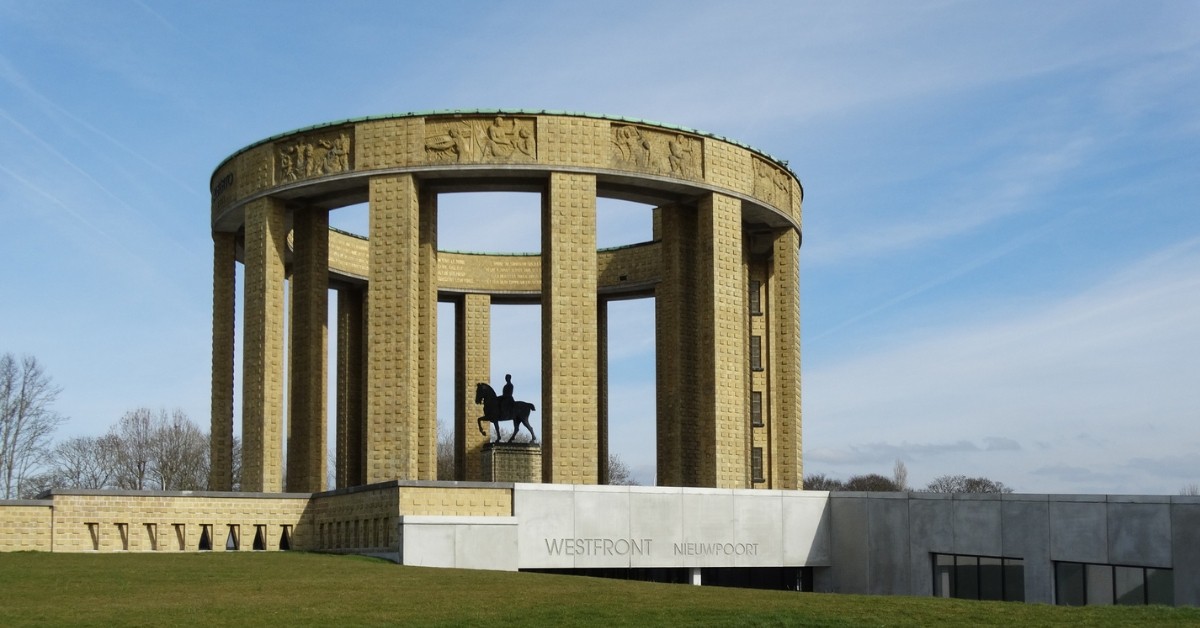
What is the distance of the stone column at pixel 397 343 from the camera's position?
30.0m

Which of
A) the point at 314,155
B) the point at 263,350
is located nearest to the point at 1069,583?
the point at 263,350

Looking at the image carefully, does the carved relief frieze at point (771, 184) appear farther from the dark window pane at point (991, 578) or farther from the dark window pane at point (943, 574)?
the dark window pane at point (991, 578)

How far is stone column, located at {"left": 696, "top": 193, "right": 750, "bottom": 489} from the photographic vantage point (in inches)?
1259

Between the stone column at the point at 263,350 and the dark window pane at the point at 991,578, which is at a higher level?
the stone column at the point at 263,350

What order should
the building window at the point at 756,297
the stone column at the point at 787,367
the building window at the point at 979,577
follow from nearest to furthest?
1. the building window at the point at 979,577
2. the stone column at the point at 787,367
3. the building window at the point at 756,297

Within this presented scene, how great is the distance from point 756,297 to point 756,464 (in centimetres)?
465

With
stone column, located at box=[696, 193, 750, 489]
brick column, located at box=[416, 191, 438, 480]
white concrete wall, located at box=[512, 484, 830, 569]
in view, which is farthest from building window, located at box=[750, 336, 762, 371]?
brick column, located at box=[416, 191, 438, 480]

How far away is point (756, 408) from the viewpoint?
38438 mm

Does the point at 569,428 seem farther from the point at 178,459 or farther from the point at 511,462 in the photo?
the point at 178,459

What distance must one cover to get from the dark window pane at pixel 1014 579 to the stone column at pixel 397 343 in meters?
12.1

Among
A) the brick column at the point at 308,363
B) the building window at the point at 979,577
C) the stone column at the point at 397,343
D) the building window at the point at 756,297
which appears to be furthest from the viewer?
the building window at the point at 756,297

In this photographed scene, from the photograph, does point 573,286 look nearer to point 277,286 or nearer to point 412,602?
point 277,286

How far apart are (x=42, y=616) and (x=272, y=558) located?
324 inches

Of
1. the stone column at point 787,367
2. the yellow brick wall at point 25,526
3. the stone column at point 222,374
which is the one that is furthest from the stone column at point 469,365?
the yellow brick wall at point 25,526
